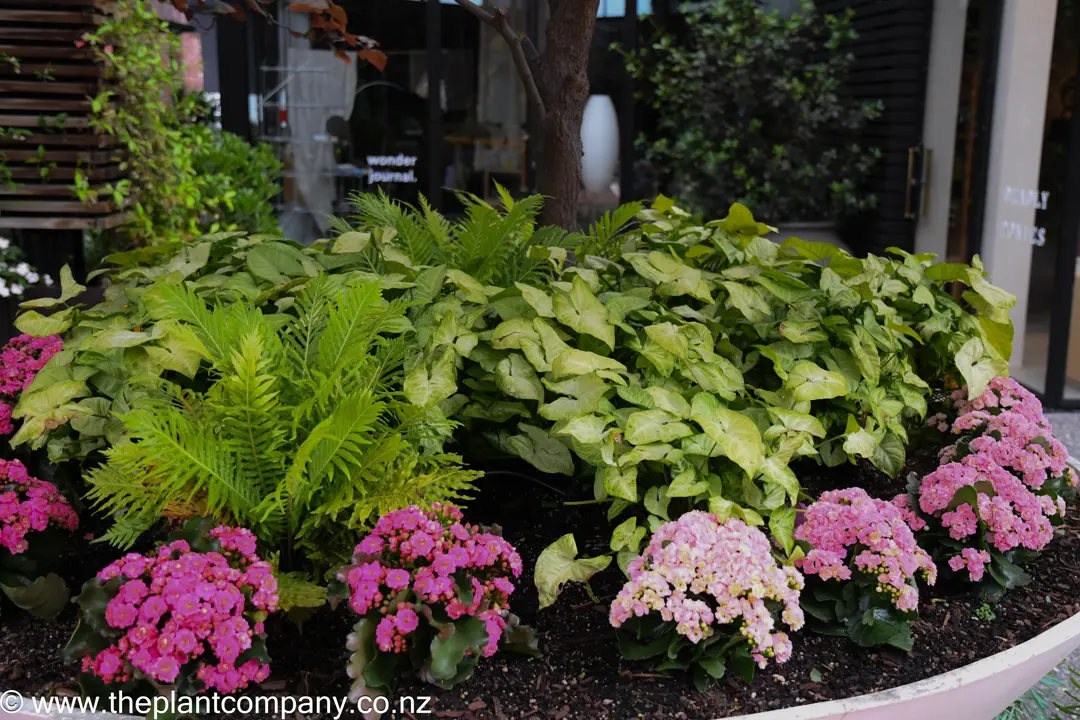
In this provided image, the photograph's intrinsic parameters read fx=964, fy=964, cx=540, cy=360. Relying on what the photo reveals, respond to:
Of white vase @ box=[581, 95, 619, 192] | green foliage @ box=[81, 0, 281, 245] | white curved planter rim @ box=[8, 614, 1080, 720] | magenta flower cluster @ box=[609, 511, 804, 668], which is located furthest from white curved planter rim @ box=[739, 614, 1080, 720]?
white vase @ box=[581, 95, 619, 192]

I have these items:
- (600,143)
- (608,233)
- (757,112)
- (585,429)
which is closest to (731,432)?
(585,429)

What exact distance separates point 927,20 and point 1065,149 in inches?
50.7

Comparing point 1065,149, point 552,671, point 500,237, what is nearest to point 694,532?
point 552,671

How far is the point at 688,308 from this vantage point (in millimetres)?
2170

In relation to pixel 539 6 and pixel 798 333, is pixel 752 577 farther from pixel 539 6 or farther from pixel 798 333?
pixel 539 6

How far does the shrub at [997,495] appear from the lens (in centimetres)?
183

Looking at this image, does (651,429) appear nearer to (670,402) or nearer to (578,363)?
(670,402)

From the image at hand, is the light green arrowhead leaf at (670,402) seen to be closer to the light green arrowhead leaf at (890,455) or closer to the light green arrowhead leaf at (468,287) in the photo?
the light green arrowhead leaf at (468,287)

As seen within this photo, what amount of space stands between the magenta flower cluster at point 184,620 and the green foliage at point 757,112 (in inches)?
196

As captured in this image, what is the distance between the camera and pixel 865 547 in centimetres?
167

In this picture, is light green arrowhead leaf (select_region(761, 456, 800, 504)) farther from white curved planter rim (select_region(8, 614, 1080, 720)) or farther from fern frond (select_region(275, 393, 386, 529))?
fern frond (select_region(275, 393, 386, 529))

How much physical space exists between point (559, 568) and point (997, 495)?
2.94ft

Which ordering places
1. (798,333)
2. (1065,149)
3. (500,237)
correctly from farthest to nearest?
(1065,149)
(500,237)
(798,333)

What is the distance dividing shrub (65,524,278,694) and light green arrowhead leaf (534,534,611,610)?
1.44 feet
